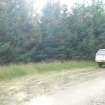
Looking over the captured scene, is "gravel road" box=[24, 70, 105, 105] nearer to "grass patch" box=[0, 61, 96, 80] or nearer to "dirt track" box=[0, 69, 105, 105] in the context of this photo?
"dirt track" box=[0, 69, 105, 105]

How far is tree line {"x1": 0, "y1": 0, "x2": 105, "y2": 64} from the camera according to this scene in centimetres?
2771

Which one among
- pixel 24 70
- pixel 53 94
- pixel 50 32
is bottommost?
pixel 24 70

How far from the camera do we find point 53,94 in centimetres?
978

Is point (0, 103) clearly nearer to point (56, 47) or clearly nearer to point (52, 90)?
point (52, 90)

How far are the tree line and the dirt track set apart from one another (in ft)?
48.0

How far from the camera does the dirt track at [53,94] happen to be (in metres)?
8.53

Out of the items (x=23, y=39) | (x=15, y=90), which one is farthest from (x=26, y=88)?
(x=23, y=39)

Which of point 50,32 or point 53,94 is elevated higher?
point 50,32

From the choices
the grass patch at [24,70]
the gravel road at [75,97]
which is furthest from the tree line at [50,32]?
the gravel road at [75,97]

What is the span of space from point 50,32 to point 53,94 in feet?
70.9

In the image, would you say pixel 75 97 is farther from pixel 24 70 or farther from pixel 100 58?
pixel 100 58

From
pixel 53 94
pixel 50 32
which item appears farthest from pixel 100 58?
pixel 53 94

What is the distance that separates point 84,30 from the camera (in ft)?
107

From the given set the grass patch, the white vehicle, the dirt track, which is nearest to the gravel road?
the dirt track
